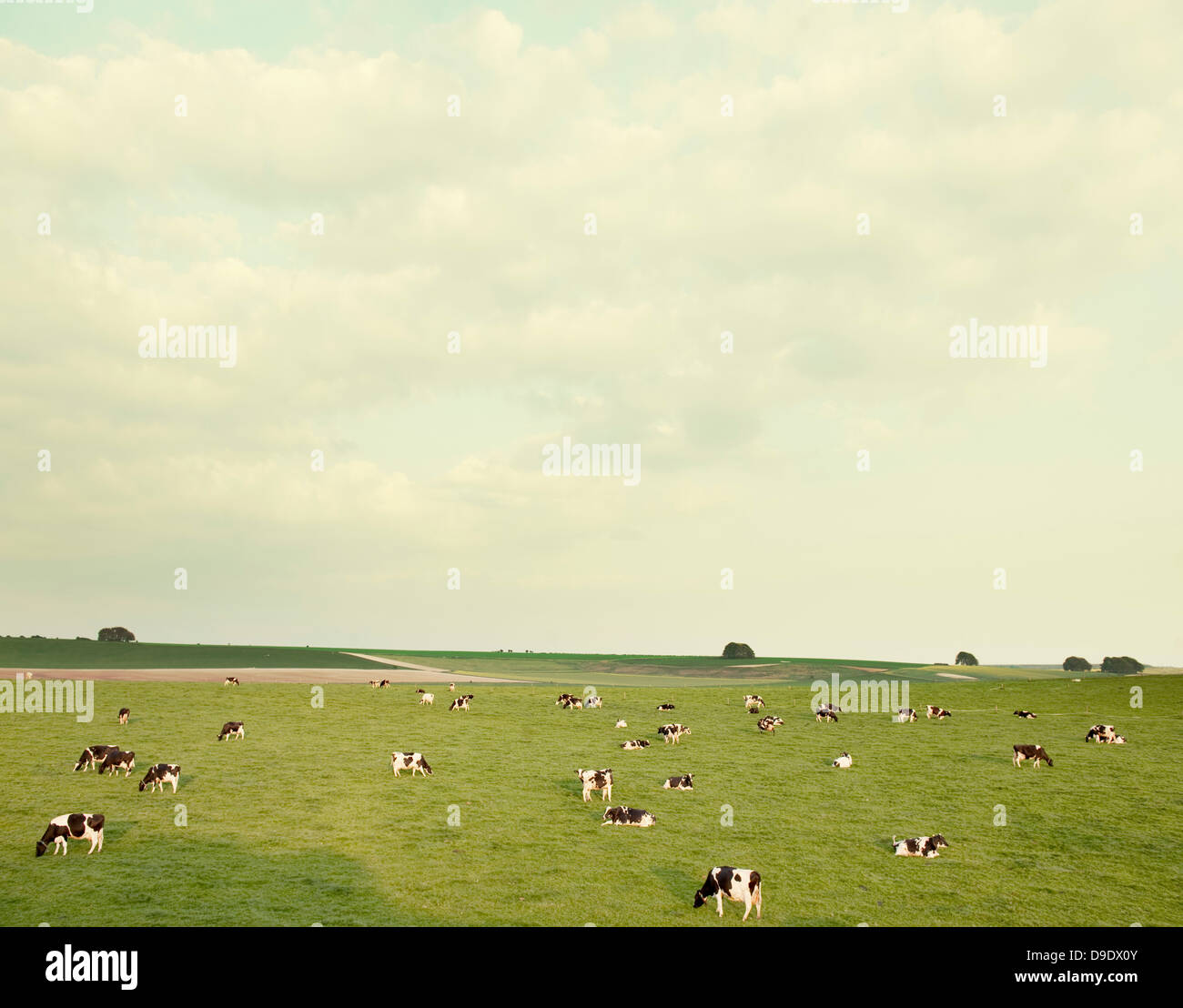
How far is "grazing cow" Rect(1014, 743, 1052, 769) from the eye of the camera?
108 ft

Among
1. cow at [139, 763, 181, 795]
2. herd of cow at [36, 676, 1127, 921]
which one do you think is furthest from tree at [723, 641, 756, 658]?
cow at [139, 763, 181, 795]

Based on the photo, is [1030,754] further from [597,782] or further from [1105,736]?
Result: [597,782]

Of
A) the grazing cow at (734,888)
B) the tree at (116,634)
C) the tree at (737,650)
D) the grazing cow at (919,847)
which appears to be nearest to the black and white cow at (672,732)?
the grazing cow at (919,847)

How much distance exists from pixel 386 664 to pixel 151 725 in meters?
75.1

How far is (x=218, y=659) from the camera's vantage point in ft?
343

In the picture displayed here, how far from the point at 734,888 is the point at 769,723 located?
83.3 feet

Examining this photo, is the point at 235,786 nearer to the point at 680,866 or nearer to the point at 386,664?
the point at 680,866

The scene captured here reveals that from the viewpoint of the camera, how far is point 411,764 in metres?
30.7

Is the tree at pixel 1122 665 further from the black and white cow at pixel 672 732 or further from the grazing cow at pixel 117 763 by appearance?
the grazing cow at pixel 117 763

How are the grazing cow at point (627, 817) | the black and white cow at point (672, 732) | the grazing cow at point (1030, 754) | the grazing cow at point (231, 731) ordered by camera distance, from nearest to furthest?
the grazing cow at point (627, 817) < the grazing cow at point (1030, 754) < the grazing cow at point (231, 731) < the black and white cow at point (672, 732)

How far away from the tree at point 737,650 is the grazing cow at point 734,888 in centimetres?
14797

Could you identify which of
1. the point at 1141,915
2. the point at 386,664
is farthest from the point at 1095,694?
the point at 386,664

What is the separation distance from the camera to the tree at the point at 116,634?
144125mm

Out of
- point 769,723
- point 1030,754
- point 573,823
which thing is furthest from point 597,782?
point 1030,754
